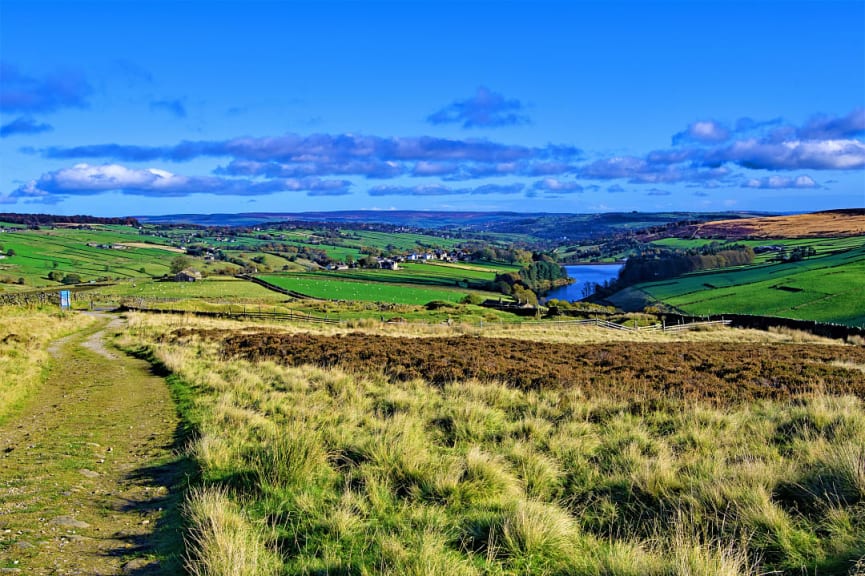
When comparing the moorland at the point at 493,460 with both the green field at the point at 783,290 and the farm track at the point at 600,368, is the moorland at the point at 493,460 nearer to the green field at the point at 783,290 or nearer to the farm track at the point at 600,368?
the farm track at the point at 600,368

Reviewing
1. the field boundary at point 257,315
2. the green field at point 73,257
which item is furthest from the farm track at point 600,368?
the green field at point 73,257

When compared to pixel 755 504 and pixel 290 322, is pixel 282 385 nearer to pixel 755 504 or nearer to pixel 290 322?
pixel 755 504

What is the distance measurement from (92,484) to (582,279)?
164m

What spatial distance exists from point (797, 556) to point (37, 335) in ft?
104

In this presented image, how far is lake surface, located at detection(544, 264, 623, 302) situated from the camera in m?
129

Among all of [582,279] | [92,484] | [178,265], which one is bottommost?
[582,279]

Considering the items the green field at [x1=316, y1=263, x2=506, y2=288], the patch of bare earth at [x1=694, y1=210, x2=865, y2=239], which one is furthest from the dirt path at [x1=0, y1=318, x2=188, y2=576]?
the patch of bare earth at [x1=694, y1=210, x2=865, y2=239]

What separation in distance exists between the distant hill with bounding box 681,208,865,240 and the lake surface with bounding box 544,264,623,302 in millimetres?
34321

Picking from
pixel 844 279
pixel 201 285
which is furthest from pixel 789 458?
Result: pixel 201 285

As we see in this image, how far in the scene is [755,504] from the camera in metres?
5.38

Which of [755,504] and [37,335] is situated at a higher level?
[755,504]

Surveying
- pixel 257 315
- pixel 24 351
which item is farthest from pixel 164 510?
pixel 257 315

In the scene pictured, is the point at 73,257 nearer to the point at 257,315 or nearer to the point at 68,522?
the point at 257,315

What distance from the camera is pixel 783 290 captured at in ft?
244
